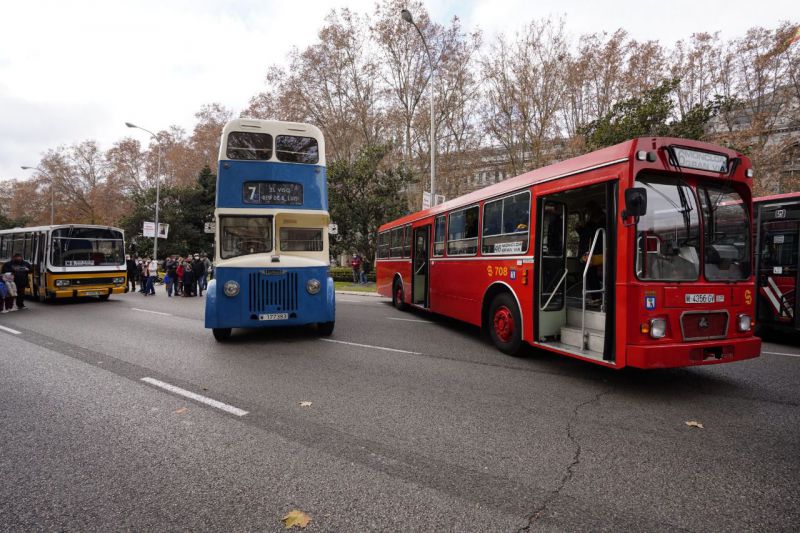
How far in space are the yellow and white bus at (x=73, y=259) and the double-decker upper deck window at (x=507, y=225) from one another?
13.9 m

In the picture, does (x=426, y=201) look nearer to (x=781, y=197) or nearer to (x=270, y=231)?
(x=270, y=231)

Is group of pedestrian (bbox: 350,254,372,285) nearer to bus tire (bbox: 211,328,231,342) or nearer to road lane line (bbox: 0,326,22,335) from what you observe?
road lane line (bbox: 0,326,22,335)

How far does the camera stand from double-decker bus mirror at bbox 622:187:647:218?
4473 mm

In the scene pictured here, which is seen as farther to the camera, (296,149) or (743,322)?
(296,149)

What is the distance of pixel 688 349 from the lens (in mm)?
4633

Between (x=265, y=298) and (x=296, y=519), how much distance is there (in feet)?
18.4

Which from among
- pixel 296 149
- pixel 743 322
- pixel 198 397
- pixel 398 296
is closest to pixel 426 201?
pixel 398 296

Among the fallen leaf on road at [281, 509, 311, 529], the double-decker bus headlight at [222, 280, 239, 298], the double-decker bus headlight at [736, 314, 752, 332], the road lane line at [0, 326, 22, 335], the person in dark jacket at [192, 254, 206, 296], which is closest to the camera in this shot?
the fallen leaf on road at [281, 509, 311, 529]

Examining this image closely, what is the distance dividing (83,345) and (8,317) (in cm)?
601

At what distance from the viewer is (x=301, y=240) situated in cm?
830

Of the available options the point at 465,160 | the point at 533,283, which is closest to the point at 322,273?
the point at 533,283

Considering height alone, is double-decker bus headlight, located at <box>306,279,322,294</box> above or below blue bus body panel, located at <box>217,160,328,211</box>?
below

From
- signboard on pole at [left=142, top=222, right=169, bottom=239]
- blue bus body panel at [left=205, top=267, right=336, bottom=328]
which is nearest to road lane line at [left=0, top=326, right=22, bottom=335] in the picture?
blue bus body panel at [left=205, top=267, right=336, bottom=328]

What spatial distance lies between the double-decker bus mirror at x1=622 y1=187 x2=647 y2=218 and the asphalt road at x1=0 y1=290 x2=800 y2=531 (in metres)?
2.04
